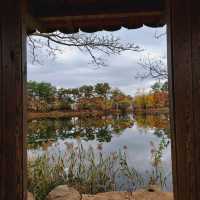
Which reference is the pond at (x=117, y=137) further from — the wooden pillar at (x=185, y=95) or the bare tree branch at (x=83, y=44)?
the wooden pillar at (x=185, y=95)

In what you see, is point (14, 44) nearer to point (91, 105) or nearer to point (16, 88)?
point (16, 88)

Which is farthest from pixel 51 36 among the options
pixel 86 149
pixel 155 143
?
pixel 155 143

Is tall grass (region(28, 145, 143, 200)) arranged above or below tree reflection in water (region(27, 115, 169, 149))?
below

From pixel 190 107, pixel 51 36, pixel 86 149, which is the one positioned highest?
pixel 51 36

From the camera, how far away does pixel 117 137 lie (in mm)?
7016

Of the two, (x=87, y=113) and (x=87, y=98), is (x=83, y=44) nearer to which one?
(x=87, y=113)

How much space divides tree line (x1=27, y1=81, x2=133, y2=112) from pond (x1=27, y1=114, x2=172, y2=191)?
0.37 meters

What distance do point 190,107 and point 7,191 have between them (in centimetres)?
104

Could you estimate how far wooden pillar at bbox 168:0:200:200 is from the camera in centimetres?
137

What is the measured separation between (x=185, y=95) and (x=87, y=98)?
22.8ft

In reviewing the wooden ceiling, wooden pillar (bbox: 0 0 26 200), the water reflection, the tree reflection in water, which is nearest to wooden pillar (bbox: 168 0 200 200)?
the wooden ceiling

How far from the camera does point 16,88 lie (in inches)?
Result: 56.9

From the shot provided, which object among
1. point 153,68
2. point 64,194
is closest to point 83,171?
point 64,194

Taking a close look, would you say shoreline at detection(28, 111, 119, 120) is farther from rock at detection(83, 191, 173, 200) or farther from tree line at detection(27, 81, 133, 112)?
rock at detection(83, 191, 173, 200)
